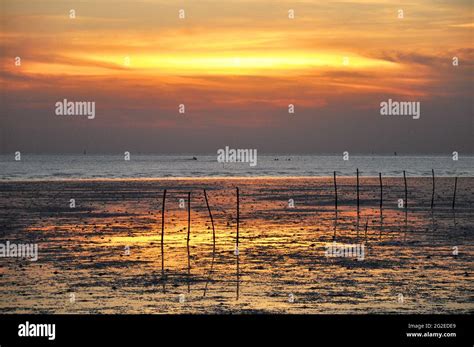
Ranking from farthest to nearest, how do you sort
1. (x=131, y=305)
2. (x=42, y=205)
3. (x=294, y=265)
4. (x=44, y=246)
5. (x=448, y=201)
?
(x=448, y=201)
(x=42, y=205)
(x=44, y=246)
(x=294, y=265)
(x=131, y=305)

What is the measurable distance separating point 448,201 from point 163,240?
124ft

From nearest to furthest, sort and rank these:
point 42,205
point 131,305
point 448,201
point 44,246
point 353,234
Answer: point 131,305 < point 44,246 < point 353,234 < point 42,205 < point 448,201

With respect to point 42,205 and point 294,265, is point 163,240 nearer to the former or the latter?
point 294,265

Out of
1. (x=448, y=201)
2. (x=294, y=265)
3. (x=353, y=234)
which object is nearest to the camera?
(x=294, y=265)

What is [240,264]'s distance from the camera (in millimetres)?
28703

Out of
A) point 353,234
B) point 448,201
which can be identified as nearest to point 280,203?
point 448,201

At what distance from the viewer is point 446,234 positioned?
131 ft

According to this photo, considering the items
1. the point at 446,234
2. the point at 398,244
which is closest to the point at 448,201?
the point at 446,234

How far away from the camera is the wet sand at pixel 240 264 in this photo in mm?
21797

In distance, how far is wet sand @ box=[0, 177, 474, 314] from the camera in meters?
21.8

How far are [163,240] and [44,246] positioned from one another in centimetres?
565
